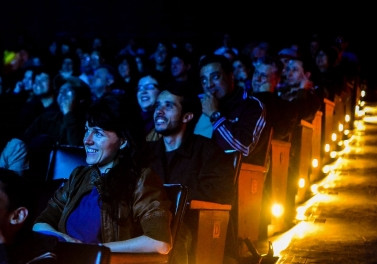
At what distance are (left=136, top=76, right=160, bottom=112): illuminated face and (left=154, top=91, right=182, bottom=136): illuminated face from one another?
1.39 meters

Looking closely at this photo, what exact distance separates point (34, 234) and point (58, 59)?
8.51 meters

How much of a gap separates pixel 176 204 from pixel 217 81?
2.32 meters

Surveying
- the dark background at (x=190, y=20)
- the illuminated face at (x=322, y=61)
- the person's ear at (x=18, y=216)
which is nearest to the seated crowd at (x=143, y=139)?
the person's ear at (x=18, y=216)

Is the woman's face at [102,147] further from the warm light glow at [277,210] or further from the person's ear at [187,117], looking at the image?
the warm light glow at [277,210]

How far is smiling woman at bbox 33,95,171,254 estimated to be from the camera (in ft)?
9.38

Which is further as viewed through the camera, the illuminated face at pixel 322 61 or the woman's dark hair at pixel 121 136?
the illuminated face at pixel 322 61

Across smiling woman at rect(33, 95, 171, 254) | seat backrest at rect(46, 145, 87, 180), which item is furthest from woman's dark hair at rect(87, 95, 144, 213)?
seat backrest at rect(46, 145, 87, 180)

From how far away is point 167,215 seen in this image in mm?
A: 2904

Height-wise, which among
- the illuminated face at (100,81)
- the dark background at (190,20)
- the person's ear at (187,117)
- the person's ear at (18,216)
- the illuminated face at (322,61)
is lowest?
the person's ear at (18,216)

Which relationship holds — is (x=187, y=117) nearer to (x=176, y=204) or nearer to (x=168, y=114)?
(x=168, y=114)

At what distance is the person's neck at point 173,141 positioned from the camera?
4.06 metres

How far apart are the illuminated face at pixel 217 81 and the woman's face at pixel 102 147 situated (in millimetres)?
2169

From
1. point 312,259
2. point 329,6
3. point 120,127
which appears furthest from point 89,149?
point 329,6

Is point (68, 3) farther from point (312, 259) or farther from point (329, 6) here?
point (312, 259)
